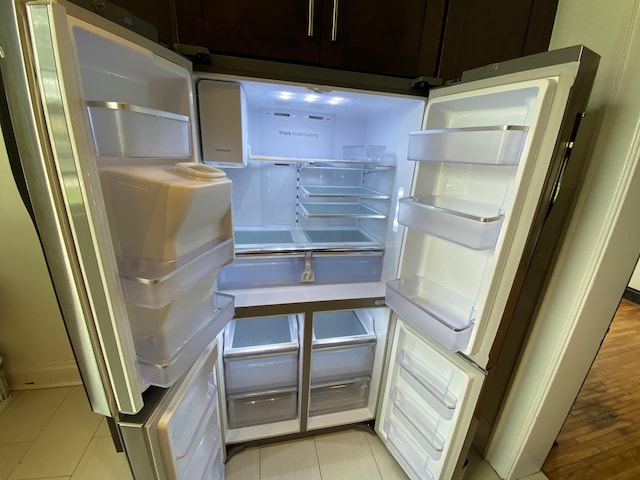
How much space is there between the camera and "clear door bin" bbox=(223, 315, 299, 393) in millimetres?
1289

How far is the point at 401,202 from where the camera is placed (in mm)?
1061

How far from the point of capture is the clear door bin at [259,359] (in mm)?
1289

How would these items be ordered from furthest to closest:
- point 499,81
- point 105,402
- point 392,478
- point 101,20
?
point 392,478, point 499,81, point 105,402, point 101,20

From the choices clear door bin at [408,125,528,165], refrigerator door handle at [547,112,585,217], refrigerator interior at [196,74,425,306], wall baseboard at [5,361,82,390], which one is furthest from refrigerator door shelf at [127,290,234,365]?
wall baseboard at [5,361,82,390]

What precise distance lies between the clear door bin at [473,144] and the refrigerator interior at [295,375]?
2.55 ft

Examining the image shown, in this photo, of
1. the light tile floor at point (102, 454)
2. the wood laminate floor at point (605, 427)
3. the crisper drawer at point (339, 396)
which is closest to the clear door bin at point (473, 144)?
the crisper drawer at point (339, 396)

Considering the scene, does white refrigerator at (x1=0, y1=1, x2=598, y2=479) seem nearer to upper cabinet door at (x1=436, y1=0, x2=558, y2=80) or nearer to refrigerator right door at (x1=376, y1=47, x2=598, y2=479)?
refrigerator right door at (x1=376, y1=47, x2=598, y2=479)

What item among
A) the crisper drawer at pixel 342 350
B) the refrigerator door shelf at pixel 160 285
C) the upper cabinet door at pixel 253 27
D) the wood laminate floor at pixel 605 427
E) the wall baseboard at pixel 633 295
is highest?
the upper cabinet door at pixel 253 27

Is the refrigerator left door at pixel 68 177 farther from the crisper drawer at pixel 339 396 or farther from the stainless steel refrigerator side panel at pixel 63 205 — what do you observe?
the crisper drawer at pixel 339 396

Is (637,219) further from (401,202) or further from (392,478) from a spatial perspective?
(392,478)

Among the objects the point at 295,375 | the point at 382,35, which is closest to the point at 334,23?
the point at 382,35

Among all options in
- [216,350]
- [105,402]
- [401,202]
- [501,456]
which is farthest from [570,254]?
[105,402]

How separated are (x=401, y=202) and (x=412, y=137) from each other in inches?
9.1

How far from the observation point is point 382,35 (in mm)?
956
